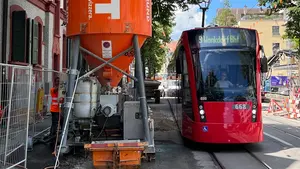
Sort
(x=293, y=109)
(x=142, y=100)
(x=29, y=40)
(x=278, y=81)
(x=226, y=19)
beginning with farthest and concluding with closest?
(x=226, y=19) < (x=278, y=81) < (x=293, y=109) < (x=29, y=40) < (x=142, y=100)

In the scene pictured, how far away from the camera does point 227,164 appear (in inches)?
330

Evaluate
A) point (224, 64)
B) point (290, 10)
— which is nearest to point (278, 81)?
point (290, 10)

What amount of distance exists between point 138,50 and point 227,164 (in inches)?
125

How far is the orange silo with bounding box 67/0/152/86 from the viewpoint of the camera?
8117 mm

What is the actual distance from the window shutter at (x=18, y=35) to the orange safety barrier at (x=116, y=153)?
8.07 m

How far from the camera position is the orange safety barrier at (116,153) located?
727cm

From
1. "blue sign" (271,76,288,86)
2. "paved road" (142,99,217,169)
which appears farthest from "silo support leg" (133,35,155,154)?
"blue sign" (271,76,288,86)

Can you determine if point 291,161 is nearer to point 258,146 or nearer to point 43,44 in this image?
point 258,146

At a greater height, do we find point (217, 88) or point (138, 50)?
point (138, 50)

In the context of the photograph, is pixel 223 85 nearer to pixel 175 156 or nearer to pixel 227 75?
pixel 227 75

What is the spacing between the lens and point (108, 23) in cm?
809

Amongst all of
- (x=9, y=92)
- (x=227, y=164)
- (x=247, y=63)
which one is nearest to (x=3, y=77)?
(x=9, y=92)

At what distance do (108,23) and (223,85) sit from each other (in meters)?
3.45

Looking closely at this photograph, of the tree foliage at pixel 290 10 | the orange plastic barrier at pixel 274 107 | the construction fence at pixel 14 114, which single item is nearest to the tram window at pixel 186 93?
the construction fence at pixel 14 114
